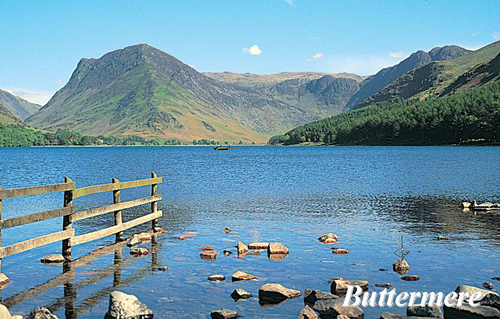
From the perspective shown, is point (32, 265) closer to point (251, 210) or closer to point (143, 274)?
point (143, 274)

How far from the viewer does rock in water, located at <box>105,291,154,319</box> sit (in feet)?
46.4

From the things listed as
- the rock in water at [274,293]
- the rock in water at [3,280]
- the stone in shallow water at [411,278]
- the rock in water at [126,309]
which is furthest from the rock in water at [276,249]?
the rock in water at [3,280]

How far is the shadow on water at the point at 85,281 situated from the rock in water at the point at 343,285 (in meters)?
7.33

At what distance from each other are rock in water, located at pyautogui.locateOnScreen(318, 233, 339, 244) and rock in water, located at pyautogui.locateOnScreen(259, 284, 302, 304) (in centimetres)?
969

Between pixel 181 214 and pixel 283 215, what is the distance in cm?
791

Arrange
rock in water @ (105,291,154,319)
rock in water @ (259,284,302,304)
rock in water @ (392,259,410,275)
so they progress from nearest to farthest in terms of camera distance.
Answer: rock in water @ (105,291,154,319)
rock in water @ (259,284,302,304)
rock in water @ (392,259,410,275)

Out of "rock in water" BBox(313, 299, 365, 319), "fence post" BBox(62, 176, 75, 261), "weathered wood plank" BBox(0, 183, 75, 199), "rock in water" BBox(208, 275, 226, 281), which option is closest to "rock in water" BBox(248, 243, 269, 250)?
"rock in water" BBox(208, 275, 226, 281)

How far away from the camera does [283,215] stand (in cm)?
3753

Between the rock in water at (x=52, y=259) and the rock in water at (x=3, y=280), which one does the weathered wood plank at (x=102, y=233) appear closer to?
the rock in water at (x=52, y=259)

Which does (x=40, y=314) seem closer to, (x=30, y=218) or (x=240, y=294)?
(x=240, y=294)

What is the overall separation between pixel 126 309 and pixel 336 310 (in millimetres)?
6115

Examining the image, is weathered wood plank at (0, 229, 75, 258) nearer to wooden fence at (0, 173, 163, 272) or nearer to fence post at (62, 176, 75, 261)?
wooden fence at (0, 173, 163, 272)

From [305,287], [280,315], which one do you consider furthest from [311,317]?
[305,287]

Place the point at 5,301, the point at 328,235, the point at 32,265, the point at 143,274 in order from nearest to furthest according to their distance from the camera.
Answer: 1. the point at 5,301
2. the point at 143,274
3. the point at 32,265
4. the point at 328,235
